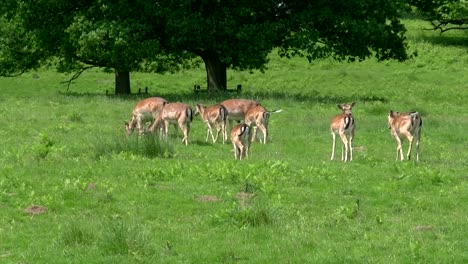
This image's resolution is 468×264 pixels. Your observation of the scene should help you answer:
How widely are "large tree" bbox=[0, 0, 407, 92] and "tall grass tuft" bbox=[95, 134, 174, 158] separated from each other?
1423 cm

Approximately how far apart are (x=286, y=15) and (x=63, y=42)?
9554 mm

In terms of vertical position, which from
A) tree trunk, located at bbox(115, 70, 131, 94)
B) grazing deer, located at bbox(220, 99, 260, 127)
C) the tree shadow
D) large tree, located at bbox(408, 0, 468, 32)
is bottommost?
tree trunk, located at bbox(115, 70, 131, 94)

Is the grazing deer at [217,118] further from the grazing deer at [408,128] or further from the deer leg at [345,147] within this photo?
the grazing deer at [408,128]

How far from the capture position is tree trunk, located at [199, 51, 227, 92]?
3744cm

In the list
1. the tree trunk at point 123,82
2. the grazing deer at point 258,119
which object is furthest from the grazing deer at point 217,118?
the tree trunk at point 123,82

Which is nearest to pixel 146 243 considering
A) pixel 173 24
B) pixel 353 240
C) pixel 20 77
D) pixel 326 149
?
pixel 353 240

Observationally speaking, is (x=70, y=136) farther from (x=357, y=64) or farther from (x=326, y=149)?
(x=357, y=64)

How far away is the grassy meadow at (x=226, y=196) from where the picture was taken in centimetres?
1193

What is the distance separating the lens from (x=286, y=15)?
121 feet

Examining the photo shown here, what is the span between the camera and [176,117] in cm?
2342

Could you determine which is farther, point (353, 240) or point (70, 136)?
point (70, 136)

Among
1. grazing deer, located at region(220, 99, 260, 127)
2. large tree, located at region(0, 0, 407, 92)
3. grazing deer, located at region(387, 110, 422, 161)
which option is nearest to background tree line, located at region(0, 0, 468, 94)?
large tree, located at region(0, 0, 407, 92)

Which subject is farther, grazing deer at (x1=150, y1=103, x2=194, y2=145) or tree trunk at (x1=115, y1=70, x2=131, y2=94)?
tree trunk at (x1=115, y1=70, x2=131, y2=94)

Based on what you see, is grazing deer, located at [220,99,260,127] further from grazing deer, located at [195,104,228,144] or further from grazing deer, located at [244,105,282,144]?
grazing deer, located at [195,104,228,144]
